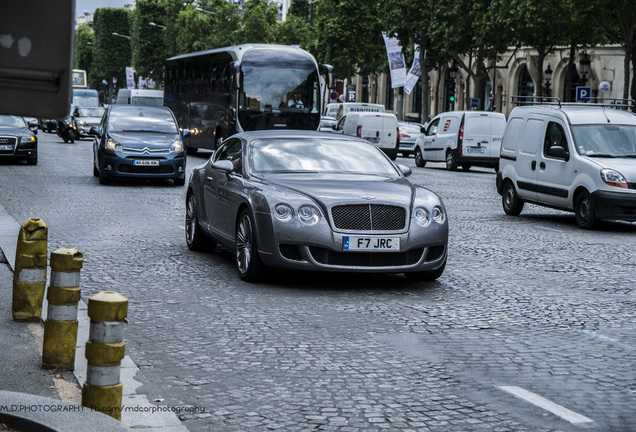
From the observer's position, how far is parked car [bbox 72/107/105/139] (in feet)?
150

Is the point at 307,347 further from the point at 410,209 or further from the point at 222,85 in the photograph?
the point at 222,85

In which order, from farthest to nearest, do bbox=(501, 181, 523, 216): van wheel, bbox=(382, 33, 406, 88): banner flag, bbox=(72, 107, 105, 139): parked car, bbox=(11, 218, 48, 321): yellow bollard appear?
1. bbox=(382, 33, 406, 88): banner flag
2. bbox=(72, 107, 105, 139): parked car
3. bbox=(501, 181, 523, 216): van wheel
4. bbox=(11, 218, 48, 321): yellow bollard

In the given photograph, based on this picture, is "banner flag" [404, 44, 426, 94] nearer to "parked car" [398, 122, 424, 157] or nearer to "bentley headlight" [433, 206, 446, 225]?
"parked car" [398, 122, 424, 157]

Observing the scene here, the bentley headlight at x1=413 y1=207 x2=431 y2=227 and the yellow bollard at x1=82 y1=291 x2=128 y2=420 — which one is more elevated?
the bentley headlight at x1=413 y1=207 x2=431 y2=227

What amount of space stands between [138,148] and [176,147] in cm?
80

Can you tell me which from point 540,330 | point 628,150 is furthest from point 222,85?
point 540,330

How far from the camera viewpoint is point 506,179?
1812 cm

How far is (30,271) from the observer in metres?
7.09

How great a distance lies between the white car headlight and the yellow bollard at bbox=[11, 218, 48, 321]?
10.1 meters

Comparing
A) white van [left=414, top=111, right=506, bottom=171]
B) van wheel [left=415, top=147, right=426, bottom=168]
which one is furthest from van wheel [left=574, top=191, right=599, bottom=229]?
van wheel [left=415, top=147, right=426, bottom=168]

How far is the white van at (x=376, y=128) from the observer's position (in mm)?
36875

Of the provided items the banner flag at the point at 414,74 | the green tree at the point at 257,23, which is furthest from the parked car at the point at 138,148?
the green tree at the point at 257,23

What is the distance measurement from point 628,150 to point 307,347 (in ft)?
34.9

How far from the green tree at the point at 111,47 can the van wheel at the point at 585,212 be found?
122945mm
